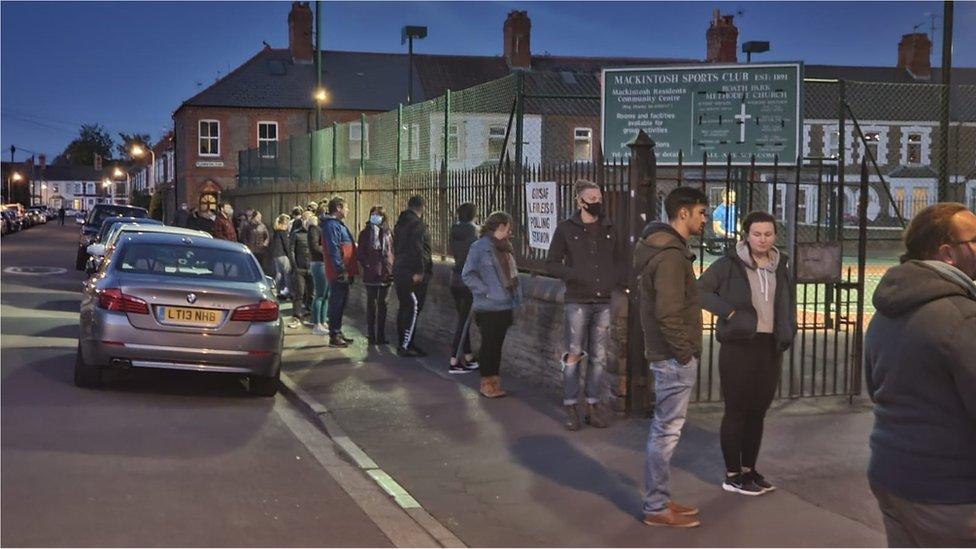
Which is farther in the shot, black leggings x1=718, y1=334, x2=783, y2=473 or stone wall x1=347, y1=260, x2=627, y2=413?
stone wall x1=347, y1=260, x2=627, y2=413

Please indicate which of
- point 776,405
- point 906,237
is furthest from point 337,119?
point 906,237

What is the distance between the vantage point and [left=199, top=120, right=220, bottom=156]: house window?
55.7m

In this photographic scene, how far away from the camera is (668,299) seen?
6.03 metres

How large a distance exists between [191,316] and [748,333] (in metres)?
5.16

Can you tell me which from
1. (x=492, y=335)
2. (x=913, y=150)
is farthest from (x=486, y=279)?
(x=913, y=150)

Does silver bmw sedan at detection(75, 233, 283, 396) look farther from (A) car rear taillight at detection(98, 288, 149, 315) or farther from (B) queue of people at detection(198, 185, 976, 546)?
(B) queue of people at detection(198, 185, 976, 546)

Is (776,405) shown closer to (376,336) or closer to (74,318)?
(376,336)

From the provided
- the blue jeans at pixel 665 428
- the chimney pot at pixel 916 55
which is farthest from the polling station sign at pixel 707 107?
the chimney pot at pixel 916 55

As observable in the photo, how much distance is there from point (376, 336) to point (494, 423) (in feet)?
17.0

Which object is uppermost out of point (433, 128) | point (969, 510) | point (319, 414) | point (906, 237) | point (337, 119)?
point (337, 119)

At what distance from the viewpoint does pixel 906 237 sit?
146 inches

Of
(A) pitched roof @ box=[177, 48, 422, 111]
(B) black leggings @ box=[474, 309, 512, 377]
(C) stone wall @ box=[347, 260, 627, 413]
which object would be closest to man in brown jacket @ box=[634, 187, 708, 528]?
(C) stone wall @ box=[347, 260, 627, 413]

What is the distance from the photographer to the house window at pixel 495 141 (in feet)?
43.1

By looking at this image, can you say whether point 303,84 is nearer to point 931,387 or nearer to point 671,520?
point 671,520
